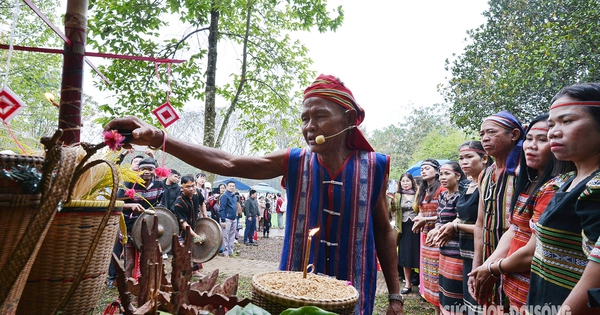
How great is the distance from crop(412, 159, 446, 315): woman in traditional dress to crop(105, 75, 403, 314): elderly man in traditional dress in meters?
3.03

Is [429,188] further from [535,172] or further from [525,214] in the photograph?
[525,214]

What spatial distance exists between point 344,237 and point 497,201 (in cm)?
169

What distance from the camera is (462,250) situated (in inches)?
151

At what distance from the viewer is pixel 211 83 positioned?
9.42 metres

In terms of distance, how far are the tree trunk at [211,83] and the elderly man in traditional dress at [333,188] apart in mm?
7323

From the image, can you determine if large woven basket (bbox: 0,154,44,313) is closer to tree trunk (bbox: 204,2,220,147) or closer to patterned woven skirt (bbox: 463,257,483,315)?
patterned woven skirt (bbox: 463,257,483,315)

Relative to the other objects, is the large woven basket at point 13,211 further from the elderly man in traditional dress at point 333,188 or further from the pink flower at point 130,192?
the elderly man in traditional dress at point 333,188

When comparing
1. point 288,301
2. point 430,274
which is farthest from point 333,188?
point 430,274

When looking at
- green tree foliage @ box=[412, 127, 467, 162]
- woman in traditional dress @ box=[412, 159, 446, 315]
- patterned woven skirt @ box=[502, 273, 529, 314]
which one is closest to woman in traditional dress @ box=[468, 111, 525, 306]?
patterned woven skirt @ box=[502, 273, 529, 314]

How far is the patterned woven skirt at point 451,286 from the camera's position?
153 inches

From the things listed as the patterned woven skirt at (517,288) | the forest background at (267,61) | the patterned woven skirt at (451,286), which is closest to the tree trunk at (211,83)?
the forest background at (267,61)

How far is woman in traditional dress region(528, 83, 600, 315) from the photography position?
1663 mm

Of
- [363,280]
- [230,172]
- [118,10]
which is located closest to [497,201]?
[363,280]

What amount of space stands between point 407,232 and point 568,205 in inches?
221
